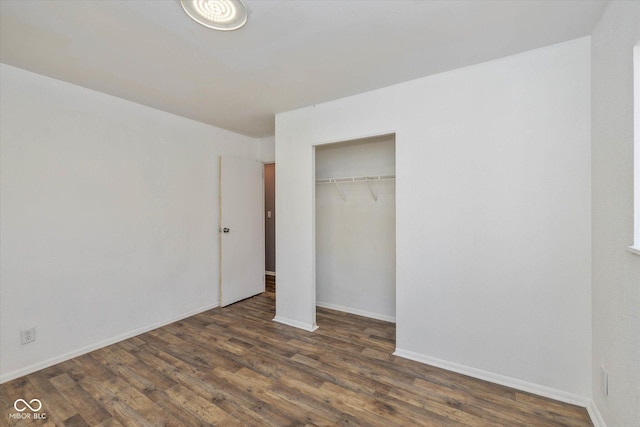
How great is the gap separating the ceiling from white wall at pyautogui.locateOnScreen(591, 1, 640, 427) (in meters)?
0.29

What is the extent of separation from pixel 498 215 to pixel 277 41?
6.55 ft

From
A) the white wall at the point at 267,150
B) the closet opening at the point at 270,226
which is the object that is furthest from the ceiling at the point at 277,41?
the closet opening at the point at 270,226

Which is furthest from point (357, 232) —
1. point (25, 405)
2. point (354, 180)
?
point (25, 405)

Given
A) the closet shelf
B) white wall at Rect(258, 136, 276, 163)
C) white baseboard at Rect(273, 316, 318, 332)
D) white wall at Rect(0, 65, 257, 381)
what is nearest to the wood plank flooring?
white baseboard at Rect(273, 316, 318, 332)

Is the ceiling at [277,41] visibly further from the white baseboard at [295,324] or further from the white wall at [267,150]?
the white baseboard at [295,324]

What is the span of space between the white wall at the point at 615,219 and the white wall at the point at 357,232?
5.71 feet

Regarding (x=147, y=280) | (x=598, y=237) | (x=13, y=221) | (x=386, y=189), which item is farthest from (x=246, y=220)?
(x=598, y=237)

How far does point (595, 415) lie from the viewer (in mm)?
1678

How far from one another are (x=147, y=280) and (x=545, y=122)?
3.87 m

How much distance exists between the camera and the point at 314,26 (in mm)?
1686

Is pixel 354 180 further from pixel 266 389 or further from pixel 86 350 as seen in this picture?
Answer: pixel 86 350

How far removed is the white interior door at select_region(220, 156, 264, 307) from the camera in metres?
3.76

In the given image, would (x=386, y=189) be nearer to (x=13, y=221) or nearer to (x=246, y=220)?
(x=246, y=220)

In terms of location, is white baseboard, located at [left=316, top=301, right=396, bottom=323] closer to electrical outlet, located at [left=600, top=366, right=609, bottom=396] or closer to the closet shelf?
the closet shelf
